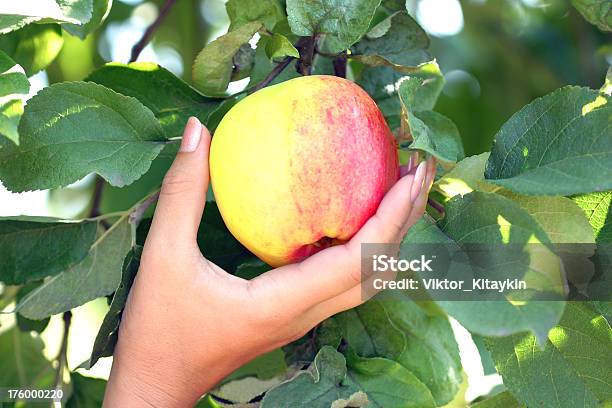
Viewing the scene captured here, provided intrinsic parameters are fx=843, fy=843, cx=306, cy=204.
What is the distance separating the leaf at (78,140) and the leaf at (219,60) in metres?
0.08

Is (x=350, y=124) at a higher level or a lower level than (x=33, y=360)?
higher

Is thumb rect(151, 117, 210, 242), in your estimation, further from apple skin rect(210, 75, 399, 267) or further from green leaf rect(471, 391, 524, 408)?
green leaf rect(471, 391, 524, 408)

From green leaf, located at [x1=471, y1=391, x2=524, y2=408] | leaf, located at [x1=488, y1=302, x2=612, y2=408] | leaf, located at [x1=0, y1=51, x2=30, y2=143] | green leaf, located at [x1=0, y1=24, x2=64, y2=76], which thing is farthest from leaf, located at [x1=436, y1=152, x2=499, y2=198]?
green leaf, located at [x1=0, y1=24, x2=64, y2=76]

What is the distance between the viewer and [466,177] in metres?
0.75

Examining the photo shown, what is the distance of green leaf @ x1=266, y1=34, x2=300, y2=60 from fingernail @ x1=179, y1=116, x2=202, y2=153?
0.31ft

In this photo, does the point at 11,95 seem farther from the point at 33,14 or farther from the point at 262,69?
the point at 262,69

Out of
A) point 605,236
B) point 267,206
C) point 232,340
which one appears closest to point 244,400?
point 232,340

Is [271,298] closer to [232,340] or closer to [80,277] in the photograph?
[232,340]

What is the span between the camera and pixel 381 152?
0.73 m

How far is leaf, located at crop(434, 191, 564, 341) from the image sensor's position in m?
0.59

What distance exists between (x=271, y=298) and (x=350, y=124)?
0.17m

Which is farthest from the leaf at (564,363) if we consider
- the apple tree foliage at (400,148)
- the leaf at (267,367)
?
the leaf at (267,367)

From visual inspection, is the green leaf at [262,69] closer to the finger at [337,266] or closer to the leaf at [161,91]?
the leaf at [161,91]

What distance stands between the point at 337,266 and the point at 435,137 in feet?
0.80
